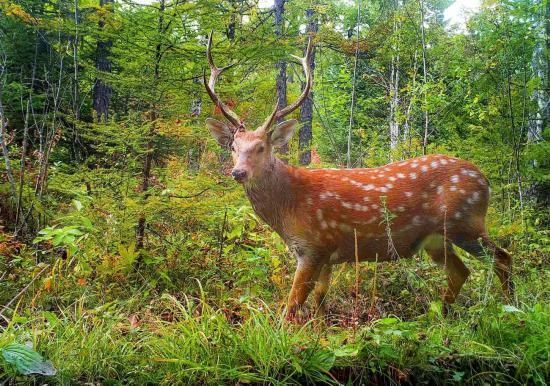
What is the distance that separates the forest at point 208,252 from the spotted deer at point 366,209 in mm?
91

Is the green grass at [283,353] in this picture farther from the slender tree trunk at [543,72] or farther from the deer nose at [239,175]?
the slender tree trunk at [543,72]

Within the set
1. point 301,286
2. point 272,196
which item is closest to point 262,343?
point 301,286

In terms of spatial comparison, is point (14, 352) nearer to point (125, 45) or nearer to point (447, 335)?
point (447, 335)

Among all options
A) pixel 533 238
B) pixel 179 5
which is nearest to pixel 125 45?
pixel 179 5

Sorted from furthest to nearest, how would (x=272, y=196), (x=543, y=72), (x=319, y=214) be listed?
(x=543, y=72)
(x=272, y=196)
(x=319, y=214)

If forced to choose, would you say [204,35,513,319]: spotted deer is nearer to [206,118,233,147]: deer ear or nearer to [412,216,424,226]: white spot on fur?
[412,216,424,226]: white spot on fur

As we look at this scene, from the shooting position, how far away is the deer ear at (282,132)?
4930 mm

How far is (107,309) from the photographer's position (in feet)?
12.9

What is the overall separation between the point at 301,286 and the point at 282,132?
1.49m

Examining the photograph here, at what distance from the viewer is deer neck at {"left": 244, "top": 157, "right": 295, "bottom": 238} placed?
4547 millimetres

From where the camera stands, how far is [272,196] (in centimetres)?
458

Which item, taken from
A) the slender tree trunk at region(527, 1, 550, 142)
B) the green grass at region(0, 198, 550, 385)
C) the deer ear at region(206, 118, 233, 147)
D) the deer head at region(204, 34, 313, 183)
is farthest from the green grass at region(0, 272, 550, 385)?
the slender tree trunk at region(527, 1, 550, 142)

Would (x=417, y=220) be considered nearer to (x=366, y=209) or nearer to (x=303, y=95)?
(x=366, y=209)

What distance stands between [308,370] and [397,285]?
2.15 m
